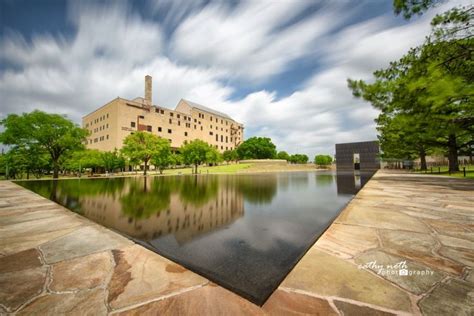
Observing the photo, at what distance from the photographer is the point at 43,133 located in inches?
995

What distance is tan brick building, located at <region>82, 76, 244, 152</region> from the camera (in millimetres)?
46156

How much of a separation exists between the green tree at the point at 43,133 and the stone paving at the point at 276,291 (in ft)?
103

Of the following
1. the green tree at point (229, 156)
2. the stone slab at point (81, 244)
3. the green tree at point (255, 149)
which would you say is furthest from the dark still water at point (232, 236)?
the green tree at point (255, 149)

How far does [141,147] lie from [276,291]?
3534cm

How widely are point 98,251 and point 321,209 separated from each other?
555cm

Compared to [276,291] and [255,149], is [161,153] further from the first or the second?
[276,291]

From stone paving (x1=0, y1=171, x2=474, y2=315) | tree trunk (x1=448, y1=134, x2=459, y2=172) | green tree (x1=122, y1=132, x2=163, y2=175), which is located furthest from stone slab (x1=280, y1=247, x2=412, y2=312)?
green tree (x1=122, y1=132, x2=163, y2=175)

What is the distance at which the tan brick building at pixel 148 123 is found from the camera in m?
46.2

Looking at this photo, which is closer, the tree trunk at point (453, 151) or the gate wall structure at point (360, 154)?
the tree trunk at point (453, 151)

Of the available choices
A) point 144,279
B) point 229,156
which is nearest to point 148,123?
point 229,156

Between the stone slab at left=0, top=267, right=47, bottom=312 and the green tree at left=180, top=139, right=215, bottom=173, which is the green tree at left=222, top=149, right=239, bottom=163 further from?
the stone slab at left=0, top=267, right=47, bottom=312

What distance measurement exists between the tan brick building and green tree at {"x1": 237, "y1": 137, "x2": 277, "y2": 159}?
11.2 m

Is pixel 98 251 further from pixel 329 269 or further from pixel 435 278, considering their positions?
pixel 435 278

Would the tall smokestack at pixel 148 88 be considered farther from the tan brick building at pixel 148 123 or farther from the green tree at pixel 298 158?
the green tree at pixel 298 158
